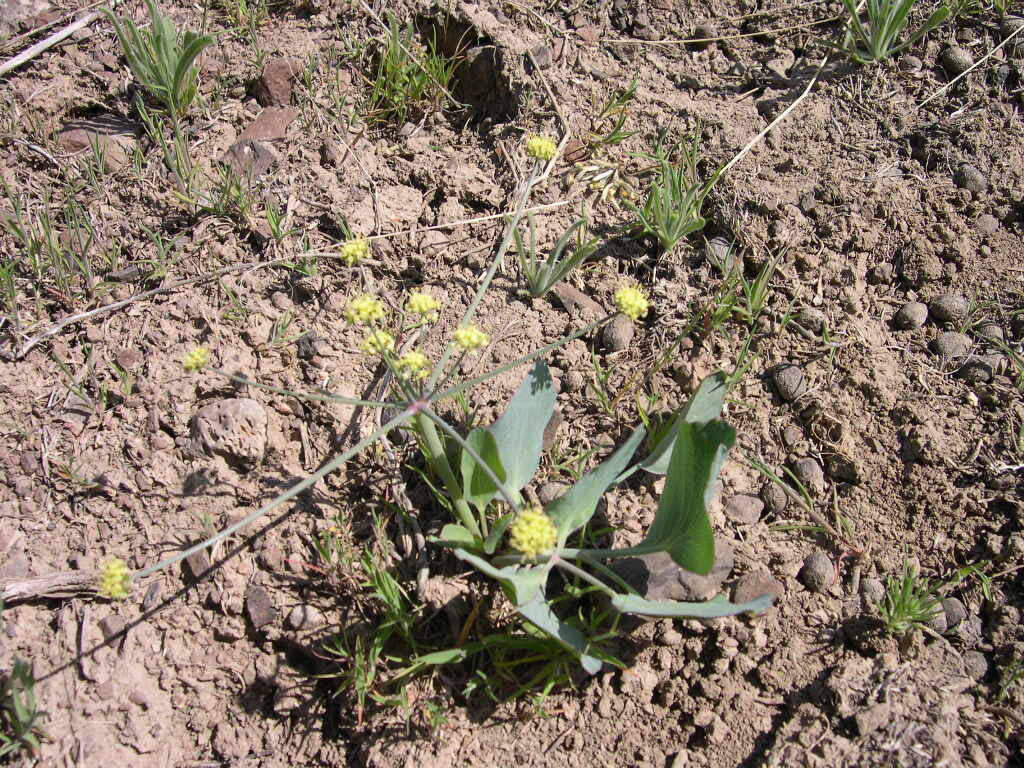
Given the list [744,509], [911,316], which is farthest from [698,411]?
[911,316]

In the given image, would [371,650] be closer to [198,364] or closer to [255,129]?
[198,364]

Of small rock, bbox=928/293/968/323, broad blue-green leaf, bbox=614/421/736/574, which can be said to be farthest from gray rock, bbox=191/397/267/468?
small rock, bbox=928/293/968/323

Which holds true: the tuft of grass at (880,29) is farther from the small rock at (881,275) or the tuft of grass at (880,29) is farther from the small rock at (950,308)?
the small rock at (950,308)

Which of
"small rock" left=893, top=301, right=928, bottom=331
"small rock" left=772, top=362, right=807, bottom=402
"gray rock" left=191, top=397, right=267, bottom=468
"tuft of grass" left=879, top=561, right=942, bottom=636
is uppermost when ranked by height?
"small rock" left=893, top=301, right=928, bottom=331

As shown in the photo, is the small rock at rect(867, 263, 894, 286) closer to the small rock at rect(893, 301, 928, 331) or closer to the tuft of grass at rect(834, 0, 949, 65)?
the small rock at rect(893, 301, 928, 331)

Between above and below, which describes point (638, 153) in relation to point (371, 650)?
above

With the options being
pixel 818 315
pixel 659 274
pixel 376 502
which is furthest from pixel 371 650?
pixel 818 315

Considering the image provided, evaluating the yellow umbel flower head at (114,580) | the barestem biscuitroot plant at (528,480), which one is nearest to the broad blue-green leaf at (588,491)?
the barestem biscuitroot plant at (528,480)
